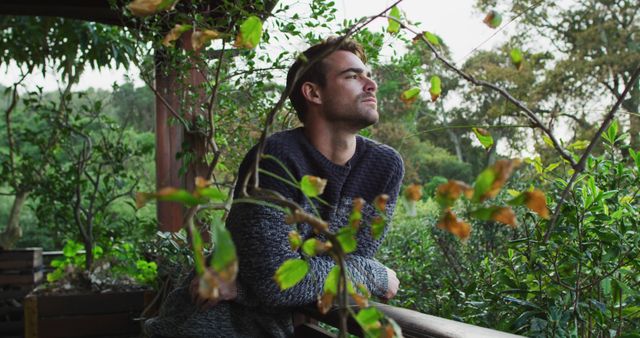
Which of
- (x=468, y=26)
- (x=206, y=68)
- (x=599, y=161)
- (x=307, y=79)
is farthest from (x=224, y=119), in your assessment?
(x=468, y=26)

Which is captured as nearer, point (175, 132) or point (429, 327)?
point (429, 327)

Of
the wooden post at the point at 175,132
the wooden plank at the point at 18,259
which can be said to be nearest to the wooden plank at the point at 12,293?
the wooden plank at the point at 18,259

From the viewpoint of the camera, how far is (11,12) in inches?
158

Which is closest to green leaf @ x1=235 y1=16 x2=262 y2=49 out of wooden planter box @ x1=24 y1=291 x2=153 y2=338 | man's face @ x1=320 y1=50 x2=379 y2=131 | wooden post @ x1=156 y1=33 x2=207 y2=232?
man's face @ x1=320 y1=50 x2=379 y2=131

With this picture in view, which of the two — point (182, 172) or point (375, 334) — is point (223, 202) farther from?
point (182, 172)

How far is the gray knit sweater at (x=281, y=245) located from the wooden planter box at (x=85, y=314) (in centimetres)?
213

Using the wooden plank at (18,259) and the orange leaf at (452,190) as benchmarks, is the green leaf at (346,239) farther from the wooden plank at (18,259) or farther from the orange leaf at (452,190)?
the wooden plank at (18,259)

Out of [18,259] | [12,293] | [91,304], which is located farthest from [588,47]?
[91,304]

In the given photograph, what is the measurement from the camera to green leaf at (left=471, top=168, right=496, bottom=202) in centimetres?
50

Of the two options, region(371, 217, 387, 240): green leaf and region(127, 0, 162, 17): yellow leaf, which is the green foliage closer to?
region(371, 217, 387, 240): green leaf

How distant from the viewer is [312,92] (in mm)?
1549

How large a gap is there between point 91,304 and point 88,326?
4.5 inches

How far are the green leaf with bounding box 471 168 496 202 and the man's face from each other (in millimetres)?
994

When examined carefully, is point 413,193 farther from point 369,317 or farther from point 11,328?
point 11,328
